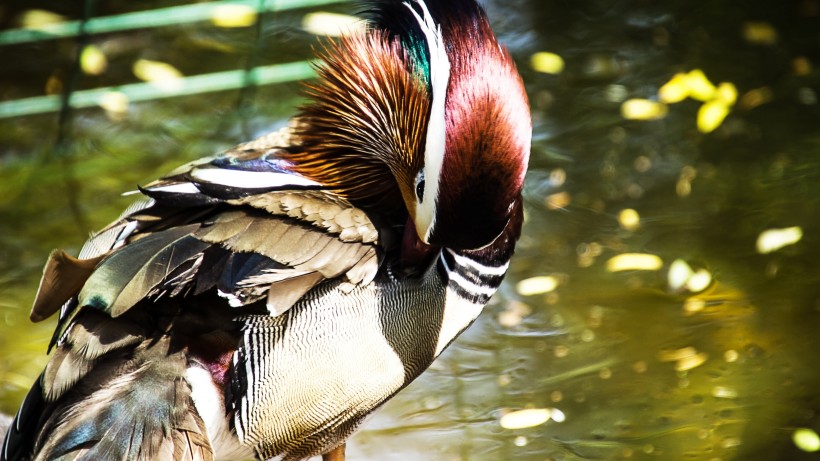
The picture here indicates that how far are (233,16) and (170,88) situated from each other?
2.03ft

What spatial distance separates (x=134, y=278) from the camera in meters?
1.95

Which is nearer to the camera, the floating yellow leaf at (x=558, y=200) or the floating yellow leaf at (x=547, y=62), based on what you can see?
the floating yellow leaf at (x=558, y=200)

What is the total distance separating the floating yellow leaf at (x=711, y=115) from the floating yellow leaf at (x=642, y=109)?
0.17 m

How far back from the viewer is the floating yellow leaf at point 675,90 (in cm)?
438

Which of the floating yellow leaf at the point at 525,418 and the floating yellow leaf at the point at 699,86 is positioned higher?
the floating yellow leaf at the point at 699,86

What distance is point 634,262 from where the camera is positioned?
3645mm

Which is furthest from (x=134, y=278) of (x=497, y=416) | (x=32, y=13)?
(x=32, y=13)

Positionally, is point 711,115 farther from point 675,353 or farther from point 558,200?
point 675,353

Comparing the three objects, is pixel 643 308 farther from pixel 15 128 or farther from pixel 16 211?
pixel 15 128

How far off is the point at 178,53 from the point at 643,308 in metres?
2.64

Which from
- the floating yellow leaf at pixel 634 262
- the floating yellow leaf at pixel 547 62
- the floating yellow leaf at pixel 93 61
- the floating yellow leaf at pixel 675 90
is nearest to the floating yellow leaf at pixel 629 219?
the floating yellow leaf at pixel 634 262

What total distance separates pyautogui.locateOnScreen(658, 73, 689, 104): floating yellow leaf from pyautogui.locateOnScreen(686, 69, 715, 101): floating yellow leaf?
0.02 m

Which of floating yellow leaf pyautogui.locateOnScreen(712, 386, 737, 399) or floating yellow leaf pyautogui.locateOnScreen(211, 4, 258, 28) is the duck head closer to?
floating yellow leaf pyautogui.locateOnScreen(712, 386, 737, 399)

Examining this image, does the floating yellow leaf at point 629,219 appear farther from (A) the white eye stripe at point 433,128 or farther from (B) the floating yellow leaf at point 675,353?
(A) the white eye stripe at point 433,128
